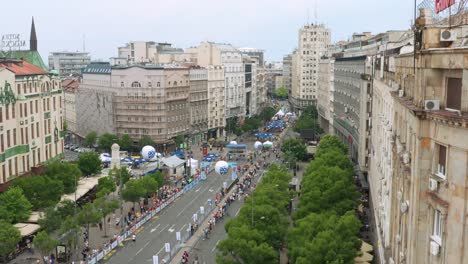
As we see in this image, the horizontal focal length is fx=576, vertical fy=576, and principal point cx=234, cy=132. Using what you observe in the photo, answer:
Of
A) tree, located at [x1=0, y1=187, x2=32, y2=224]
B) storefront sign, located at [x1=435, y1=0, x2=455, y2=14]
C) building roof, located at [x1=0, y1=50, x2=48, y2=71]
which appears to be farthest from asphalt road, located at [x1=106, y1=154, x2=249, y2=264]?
storefront sign, located at [x1=435, y1=0, x2=455, y2=14]

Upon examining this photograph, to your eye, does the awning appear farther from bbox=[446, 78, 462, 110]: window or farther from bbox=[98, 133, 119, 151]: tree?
bbox=[98, 133, 119, 151]: tree

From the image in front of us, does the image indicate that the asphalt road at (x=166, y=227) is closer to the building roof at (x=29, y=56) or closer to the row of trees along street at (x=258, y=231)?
the row of trees along street at (x=258, y=231)

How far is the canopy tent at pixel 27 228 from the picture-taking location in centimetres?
5119

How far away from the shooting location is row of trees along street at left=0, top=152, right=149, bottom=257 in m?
46.2

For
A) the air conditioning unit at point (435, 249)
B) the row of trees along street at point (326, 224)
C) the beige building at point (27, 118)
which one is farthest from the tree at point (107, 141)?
the air conditioning unit at point (435, 249)

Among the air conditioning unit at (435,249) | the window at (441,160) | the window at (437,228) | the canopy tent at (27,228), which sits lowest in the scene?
the canopy tent at (27,228)

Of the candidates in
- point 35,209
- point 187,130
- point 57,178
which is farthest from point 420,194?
point 187,130

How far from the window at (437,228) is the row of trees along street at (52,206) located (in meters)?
34.6

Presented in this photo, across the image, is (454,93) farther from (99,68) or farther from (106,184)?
(99,68)

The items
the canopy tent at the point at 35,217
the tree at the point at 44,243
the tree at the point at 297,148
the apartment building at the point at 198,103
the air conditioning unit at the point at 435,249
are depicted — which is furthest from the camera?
the apartment building at the point at 198,103

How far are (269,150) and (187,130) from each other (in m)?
19.1

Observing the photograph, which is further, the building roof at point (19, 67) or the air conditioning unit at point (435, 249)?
the building roof at point (19, 67)

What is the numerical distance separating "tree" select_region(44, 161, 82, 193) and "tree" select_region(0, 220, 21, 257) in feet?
64.0

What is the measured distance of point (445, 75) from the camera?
19219 millimetres
